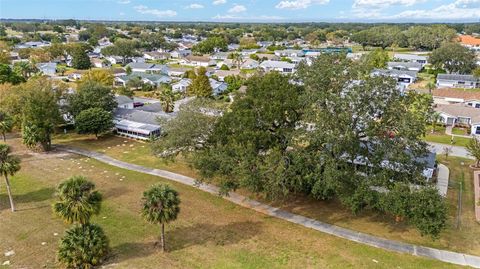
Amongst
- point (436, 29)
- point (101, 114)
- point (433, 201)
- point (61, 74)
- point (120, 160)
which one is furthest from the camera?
point (436, 29)

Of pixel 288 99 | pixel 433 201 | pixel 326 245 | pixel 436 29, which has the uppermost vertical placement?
pixel 436 29

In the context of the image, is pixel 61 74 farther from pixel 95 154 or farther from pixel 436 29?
pixel 436 29

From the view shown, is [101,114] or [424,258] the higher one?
[101,114]

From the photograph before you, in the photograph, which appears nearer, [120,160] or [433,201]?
[433,201]

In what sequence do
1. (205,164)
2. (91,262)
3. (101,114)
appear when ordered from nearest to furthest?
(91,262) < (205,164) < (101,114)

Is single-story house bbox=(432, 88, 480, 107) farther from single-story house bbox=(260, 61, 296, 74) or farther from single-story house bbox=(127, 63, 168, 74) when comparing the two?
single-story house bbox=(127, 63, 168, 74)

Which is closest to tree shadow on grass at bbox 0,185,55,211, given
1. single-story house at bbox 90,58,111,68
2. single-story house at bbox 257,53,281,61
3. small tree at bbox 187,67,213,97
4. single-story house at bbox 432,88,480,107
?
small tree at bbox 187,67,213,97

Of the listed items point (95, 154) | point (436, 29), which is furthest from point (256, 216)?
point (436, 29)

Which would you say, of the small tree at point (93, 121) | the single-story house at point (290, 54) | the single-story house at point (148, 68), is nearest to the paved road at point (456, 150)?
the small tree at point (93, 121)
